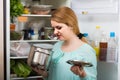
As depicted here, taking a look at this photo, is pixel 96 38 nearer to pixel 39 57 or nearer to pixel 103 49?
pixel 103 49

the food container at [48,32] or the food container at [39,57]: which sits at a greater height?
the food container at [48,32]

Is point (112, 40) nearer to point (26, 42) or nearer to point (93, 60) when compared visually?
point (93, 60)

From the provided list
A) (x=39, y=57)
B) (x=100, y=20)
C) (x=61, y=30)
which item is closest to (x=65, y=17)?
(x=61, y=30)

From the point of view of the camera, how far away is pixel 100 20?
2104 millimetres

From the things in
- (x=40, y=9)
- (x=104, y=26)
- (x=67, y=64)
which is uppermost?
(x=40, y=9)

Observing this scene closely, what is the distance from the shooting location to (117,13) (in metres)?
1.92

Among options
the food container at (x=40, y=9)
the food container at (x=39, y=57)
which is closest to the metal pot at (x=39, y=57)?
the food container at (x=39, y=57)

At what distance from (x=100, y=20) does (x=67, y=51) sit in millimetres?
560

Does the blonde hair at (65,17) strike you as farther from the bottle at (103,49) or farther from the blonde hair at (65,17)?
the bottle at (103,49)

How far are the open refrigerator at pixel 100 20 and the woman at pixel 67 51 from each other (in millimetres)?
335

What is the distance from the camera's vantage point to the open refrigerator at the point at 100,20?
197 centimetres

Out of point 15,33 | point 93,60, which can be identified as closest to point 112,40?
point 93,60

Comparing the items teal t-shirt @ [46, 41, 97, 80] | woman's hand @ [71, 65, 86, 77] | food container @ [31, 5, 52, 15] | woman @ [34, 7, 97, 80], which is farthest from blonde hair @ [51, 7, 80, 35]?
food container @ [31, 5, 52, 15]

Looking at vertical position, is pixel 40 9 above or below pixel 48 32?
above
